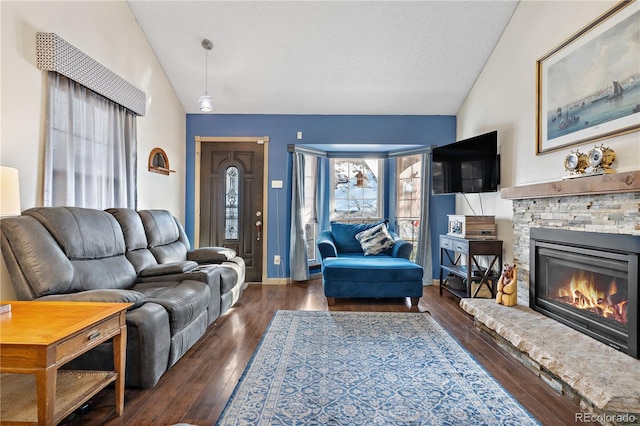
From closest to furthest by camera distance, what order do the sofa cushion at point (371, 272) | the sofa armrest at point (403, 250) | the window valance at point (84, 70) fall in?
the window valance at point (84, 70) → the sofa cushion at point (371, 272) → the sofa armrest at point (403, 250)

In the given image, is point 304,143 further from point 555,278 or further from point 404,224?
point 555,278

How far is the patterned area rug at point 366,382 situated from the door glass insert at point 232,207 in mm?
2198

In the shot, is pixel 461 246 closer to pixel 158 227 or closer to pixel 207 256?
pixel 207 256

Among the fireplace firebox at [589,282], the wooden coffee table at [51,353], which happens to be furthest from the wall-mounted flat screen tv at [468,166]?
the wooden coffee table at [51,353]

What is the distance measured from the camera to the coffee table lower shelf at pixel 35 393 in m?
Answer: 1.36

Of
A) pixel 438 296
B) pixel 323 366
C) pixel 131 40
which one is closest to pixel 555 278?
pixel 438 296

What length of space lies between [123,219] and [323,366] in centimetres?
204

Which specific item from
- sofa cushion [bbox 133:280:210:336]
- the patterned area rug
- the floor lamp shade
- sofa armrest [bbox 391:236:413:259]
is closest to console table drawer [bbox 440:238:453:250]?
sofa armrest [bbox 391:236:413:259]

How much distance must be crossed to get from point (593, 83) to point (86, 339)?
343 cm

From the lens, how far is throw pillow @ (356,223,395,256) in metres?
4.57

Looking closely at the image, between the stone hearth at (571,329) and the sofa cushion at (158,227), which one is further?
the sofa cushion at (158,227)

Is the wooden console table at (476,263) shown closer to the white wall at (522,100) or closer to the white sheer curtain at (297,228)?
the white wall at (522,100)

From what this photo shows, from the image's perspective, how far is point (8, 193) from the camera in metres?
1.67

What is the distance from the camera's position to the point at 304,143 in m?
5.00
